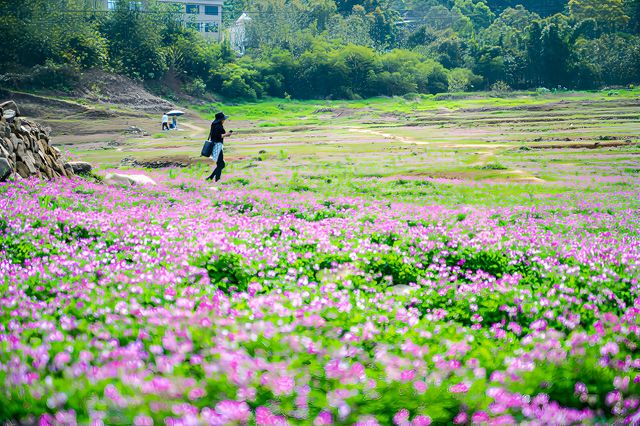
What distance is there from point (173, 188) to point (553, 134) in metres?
29.4

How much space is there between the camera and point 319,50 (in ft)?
310

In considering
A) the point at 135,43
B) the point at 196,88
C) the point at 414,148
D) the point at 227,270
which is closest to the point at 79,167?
the point at 227,270

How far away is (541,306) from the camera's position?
5988mm

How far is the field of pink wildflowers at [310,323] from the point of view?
363cm

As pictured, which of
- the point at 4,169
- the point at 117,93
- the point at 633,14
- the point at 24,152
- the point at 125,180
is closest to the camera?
the point at 4,169

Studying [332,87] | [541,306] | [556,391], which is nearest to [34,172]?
[541,306]

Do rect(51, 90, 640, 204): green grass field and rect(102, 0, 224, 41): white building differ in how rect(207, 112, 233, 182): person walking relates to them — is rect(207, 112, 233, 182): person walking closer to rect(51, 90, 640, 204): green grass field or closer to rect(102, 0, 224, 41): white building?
rect(51, 90, 640, 204): green grass field

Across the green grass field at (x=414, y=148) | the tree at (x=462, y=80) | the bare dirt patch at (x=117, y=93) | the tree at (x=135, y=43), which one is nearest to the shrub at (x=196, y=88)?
the tree at (x=135, y=43)

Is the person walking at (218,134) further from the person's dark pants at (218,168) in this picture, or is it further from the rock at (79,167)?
the rock at (79,167)

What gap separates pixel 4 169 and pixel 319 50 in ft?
279

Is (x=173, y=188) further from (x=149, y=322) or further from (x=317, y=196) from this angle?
(x=149, y=322)

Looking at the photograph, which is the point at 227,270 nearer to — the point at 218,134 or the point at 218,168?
the point at 218,134

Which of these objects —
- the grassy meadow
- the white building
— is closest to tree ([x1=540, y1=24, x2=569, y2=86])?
the white building

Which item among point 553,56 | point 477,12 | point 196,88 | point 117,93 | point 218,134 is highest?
point 477,12
